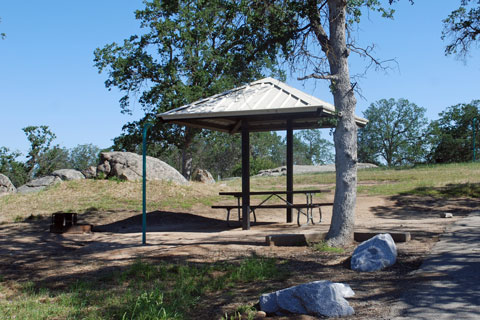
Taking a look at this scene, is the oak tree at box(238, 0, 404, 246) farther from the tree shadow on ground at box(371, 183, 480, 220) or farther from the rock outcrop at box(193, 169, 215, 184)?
the rock outcrop at box(193, 169, 215, 184)

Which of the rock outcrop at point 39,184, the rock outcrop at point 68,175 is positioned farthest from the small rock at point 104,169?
the rock outcrop at point 39,184

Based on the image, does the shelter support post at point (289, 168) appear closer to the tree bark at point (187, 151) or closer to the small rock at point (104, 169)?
the small rock at point (104, 169)

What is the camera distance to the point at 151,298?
5.15 m

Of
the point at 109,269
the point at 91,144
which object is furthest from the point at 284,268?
the point at 91,144

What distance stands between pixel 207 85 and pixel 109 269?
1796cm

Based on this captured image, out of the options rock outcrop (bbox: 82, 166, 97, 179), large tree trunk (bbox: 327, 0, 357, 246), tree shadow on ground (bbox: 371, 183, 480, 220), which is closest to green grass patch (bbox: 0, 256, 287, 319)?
large tree trunk (bbox: 327, 0, 357, 246)

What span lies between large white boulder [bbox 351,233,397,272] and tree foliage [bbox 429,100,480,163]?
111 ft

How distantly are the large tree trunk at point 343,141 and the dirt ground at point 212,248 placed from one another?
1.90 feet

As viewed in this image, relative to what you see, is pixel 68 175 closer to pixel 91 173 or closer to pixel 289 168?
pixel 91 173

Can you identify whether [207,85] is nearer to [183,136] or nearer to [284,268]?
[183,136]

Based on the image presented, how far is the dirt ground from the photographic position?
5.38m

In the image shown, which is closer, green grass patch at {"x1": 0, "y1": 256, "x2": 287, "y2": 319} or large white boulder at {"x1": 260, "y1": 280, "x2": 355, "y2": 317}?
large white boulder at {"x1": 260, "y1": 280, "x2": 355, "y2": 317}

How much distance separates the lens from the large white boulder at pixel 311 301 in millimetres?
4410

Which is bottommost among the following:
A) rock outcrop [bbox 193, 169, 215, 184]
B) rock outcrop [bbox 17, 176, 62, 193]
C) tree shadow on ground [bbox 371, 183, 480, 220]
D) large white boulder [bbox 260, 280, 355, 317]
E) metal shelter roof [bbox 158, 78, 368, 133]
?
large white boulder [bbox 260, 280, 355, 317]
